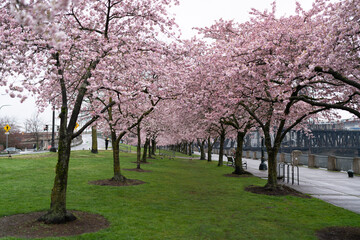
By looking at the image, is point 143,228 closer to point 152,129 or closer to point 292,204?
point 292,204

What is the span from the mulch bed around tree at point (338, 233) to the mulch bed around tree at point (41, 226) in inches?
222

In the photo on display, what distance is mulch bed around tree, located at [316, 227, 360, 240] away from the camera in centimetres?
780

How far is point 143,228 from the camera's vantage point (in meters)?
7.81

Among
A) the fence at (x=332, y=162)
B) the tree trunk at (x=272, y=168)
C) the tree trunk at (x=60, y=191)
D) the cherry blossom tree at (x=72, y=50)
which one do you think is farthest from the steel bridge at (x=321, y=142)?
the tree trunk at (x=60, y=191)

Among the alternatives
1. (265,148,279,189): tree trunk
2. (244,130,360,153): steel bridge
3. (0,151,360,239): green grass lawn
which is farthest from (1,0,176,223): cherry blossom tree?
(244,130,360,153): steel bridge

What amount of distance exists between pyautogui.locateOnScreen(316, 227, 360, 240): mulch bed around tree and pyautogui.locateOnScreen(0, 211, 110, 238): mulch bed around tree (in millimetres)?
5651

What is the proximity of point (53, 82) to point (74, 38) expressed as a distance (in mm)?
1939

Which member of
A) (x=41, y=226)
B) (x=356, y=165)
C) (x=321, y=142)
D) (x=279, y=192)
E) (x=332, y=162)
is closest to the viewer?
(x=41, y=226)

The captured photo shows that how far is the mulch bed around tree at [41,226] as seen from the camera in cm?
702

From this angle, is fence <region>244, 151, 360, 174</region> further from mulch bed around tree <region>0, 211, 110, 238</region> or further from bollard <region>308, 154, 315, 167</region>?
mulch bed around tree <region>0, 211, 110, 238</region>

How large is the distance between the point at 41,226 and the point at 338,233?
25.4 ft

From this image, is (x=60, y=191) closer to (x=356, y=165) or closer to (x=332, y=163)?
(x=356, y=165)

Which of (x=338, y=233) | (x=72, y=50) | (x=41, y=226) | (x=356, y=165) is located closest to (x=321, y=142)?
(x=356, y=165)

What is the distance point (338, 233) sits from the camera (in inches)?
323
